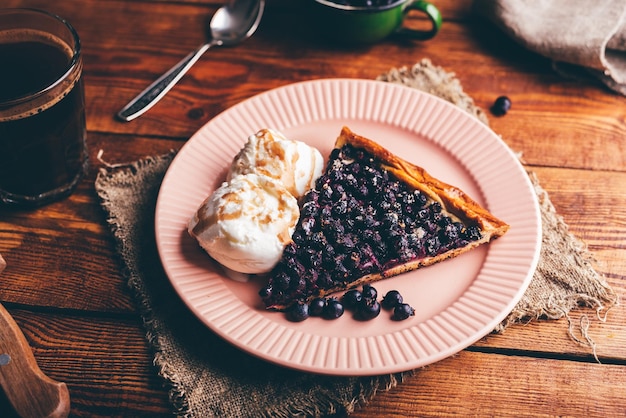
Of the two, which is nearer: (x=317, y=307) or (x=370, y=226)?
(x=317, y=307)

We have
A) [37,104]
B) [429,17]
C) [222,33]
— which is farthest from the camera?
[222,33]

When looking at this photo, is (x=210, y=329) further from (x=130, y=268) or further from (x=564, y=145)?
(x=564, y=145)

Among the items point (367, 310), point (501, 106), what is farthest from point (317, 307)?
point (501, 106)

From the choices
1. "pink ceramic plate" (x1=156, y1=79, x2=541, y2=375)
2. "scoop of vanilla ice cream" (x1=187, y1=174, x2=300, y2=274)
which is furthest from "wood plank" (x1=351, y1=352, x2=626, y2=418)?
"scoop of vanilla ice cream" (x1=187, y1=174, x2=300, y2=274)

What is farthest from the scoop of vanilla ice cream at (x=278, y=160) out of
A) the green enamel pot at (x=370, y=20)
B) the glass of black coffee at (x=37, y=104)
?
the green enamel pot at (x=370, y=20)

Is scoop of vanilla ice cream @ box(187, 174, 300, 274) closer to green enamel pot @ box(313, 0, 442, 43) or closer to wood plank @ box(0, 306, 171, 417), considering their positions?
wood plank @ box(0, 306, 171, 417)

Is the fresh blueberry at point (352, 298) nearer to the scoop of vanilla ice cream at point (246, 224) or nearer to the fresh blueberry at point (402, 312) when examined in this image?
the fresh blueberry at point (402, 312)

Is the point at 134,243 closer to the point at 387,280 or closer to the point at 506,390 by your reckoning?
A: the point at 387,280
